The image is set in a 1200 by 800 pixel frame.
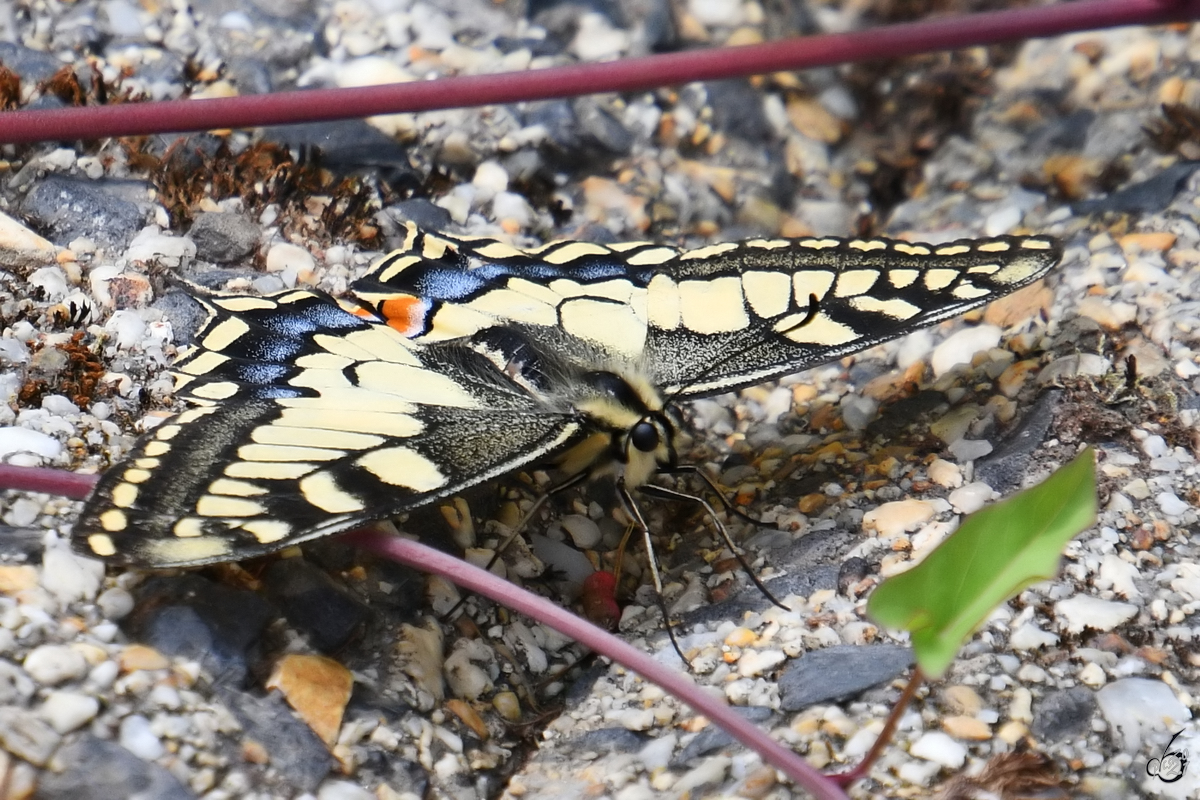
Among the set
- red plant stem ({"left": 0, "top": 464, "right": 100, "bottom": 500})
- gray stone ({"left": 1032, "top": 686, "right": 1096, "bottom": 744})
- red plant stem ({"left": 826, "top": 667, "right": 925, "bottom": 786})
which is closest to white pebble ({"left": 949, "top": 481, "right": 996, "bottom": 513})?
gray stone ({"left": 1032, "top": 686, "right": 1096, "bottom": 744})

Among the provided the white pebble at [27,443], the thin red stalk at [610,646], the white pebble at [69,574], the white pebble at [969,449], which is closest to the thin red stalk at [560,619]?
the thin red stalk at [610,646]

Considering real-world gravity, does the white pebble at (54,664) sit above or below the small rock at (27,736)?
above

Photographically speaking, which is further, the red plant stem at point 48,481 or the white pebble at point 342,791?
the red plant stem at point 48,481

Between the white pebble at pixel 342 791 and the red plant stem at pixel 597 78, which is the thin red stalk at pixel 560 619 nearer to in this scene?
the white pebble at pixel 342 791

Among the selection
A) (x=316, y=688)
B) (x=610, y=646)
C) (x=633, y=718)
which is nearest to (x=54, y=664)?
(x=316, y=688)

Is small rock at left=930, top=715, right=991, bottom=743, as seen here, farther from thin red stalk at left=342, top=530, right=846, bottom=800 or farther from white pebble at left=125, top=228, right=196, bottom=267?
white pebble at left=125, top=228, right=196, bottom=267

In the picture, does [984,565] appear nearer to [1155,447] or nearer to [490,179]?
[1155,447]

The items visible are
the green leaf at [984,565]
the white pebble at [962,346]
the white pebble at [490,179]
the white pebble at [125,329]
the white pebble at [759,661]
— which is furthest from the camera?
the white pebble at [490,179]

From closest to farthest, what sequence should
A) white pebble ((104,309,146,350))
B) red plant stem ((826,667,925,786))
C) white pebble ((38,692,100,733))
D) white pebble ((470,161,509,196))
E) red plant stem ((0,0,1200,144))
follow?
red plant stem ((826,667,925,786)) < white pebble ((38,692,100,733)) < red plant stem ((0,0,1200,144)) < white pebble ((104,309,146,350)) < white pebble ((470,161,509,196))
